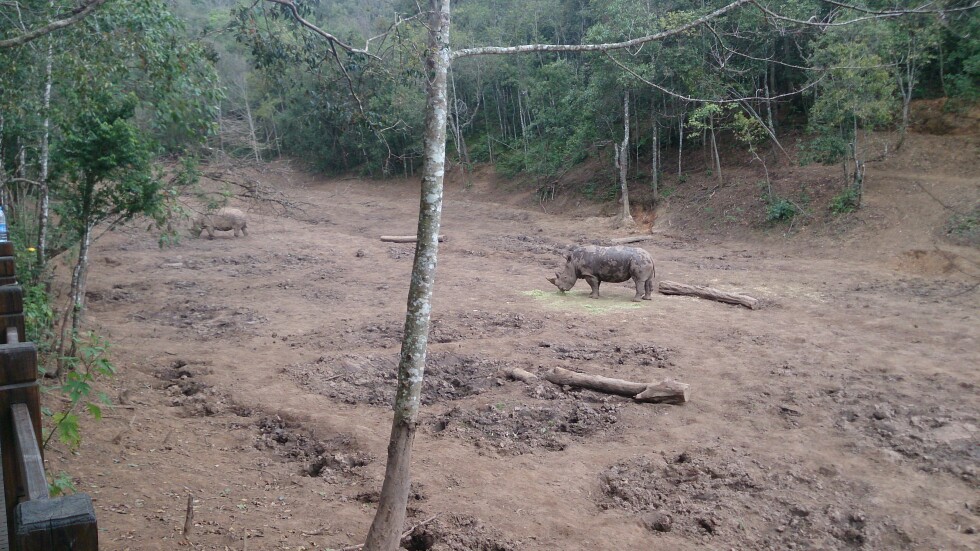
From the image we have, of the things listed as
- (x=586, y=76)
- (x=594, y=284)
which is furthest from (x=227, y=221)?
(x=586, y=76)

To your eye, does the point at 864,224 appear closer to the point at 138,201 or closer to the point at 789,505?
the point at 789,505

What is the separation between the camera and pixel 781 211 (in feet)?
61.2

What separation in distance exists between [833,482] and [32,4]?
9.94 m

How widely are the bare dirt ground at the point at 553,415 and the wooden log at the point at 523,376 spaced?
0.09 metres

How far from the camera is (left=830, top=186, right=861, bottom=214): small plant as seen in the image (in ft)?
56.5

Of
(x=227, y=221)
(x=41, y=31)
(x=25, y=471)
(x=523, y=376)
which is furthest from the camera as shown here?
(x=227, y=221)

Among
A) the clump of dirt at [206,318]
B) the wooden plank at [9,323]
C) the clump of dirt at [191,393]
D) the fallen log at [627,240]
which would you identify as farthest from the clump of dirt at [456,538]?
the fallen log at [627,240]

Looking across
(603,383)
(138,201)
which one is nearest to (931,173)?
(603,383)

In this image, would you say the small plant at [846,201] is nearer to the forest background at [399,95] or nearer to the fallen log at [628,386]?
the forest background at [399,95]

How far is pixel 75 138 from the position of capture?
6.95 meters

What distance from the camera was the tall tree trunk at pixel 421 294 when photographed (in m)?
3.91

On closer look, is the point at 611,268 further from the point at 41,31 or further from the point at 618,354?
the point at 41,31

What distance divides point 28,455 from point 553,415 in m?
5.68

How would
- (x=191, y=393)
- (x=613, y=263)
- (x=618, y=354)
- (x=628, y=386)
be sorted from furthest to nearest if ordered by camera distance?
(x=613, y=263)
(x=618, y=354)
(x=191, y=393)
(x=628, y=386)
